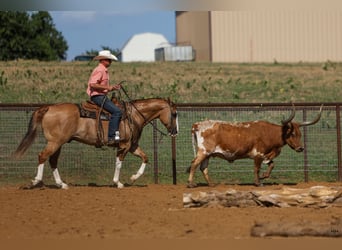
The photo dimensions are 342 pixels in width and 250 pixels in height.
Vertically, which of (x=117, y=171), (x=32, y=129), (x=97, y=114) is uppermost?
(x=97, y=114)

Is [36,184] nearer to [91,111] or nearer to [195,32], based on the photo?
[91,111]

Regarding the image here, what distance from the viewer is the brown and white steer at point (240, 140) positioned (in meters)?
12.6

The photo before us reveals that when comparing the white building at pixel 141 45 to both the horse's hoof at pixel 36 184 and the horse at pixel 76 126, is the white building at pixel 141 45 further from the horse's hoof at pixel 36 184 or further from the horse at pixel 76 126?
the horse's hoof at pixel 36 184

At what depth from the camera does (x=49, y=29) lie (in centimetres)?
6525

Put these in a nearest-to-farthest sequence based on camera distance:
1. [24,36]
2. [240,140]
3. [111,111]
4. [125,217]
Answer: [125,217]
[111,111]
[240,140]
[24,36]

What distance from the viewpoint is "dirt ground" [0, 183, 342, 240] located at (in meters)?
7.31

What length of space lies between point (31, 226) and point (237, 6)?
16.9 ft

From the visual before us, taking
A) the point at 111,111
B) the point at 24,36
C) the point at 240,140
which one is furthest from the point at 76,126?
the point at 24,36

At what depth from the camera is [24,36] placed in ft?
174

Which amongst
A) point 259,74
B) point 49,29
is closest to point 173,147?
point 259,74

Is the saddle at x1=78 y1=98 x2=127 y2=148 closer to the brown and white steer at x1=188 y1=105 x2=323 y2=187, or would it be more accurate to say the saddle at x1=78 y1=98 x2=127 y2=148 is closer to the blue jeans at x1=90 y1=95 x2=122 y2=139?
the blue jeans at x1=90 y1=95 x2=122 y2=139

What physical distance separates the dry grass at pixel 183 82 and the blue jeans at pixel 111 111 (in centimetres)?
1140

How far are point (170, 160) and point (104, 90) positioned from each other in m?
3.50

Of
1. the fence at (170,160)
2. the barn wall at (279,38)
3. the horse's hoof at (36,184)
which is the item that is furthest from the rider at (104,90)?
the barn wall at (279,38)
